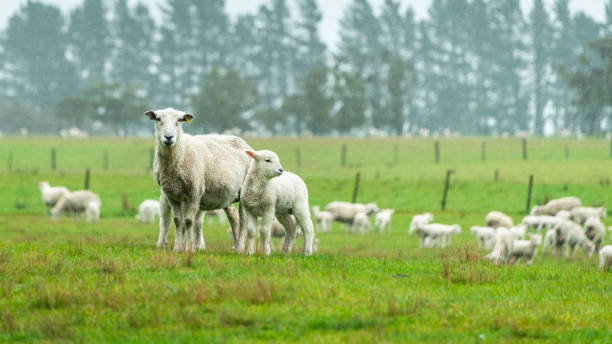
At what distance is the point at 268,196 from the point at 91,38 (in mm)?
105969

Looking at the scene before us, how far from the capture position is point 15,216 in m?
31.2

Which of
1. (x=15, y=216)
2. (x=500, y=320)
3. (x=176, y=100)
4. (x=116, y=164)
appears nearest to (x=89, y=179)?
(x=15, y=216)

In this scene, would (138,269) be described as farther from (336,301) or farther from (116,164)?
(116,164)

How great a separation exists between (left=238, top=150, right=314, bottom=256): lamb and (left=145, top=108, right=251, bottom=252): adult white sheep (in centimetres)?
54

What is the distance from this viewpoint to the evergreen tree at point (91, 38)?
110 meters

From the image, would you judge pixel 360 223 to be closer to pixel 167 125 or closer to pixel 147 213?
pixel 147 213

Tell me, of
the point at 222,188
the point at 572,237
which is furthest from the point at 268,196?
the point at 572,237

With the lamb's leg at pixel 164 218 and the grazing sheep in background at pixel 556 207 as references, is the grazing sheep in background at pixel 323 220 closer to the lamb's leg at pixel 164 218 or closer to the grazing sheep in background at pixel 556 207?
the grazing sheep in background at pixel 556 207

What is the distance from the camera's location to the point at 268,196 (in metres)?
12.4

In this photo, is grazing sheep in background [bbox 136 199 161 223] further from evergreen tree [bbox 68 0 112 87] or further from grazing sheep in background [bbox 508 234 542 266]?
evergreen tree [bbox 68 0 112 87]

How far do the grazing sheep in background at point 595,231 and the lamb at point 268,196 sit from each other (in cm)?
1437

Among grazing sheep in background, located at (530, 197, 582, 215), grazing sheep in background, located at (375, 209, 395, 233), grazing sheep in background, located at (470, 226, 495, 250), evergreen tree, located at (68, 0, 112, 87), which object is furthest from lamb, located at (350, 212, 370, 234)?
evergreen tree, located at (68, 0, 112, 87)

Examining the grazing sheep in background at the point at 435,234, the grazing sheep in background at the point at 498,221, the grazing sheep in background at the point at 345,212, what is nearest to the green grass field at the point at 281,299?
the grazing sheep in background at the point at 435,234

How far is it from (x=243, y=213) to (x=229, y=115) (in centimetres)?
6986
